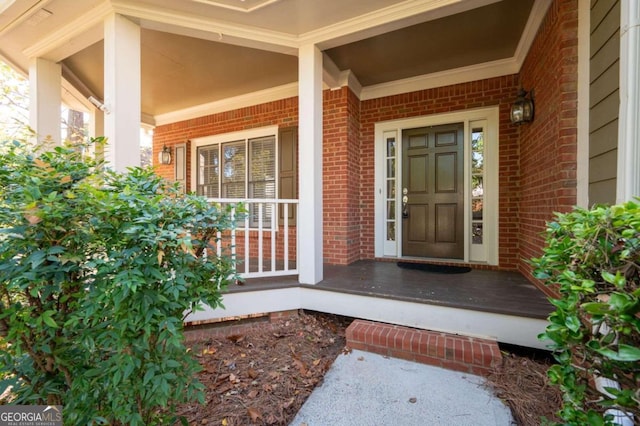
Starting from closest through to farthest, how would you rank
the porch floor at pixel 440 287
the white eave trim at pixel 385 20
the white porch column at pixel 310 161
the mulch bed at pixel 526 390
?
the mulch bed at pixel 526 390 → the porch floor at pixel 440 287 → the white eave trim at pixel 385 20 → the white porch column at pixel 310 161

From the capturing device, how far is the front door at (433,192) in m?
4.02

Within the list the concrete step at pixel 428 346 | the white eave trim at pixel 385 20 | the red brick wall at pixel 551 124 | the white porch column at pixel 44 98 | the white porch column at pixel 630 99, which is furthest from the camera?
the white porch column at pixel 44 98

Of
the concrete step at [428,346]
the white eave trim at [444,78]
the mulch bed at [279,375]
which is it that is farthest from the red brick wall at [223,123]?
the concrete step at [428,346]

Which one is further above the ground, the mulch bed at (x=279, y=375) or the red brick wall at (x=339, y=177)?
the red brick wall at (x=339, y=177)

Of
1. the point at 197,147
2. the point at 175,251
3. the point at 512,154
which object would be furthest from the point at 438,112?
the point at 197,147

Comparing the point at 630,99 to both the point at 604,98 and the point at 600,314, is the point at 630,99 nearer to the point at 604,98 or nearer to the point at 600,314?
the point at 604,98

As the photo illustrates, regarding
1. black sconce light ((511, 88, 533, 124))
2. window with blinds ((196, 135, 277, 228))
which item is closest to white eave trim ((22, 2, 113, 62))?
window with blinds ((196, 135, 277, 228))

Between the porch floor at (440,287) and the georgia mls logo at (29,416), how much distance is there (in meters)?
1.53

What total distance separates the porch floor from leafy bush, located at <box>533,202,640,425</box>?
137cm

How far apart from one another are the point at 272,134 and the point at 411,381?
4.15m

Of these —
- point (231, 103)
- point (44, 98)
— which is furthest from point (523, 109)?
point (44, 98)

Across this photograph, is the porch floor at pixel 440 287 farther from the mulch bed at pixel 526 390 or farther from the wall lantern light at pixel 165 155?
the wall lantern light at pixel 165 155

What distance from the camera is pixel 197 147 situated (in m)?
5.69

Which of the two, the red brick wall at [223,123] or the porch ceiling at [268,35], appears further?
the red brick wall at [223,123]
